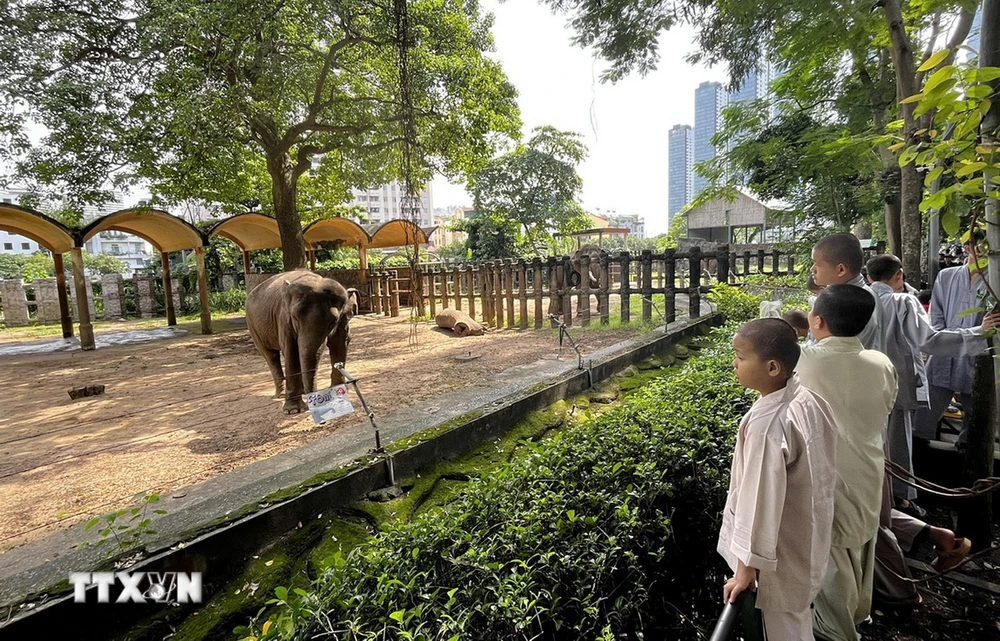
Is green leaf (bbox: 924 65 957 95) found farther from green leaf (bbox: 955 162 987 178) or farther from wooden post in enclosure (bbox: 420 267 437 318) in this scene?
wooden post in enclosure (bbox: 420 267 437 318)

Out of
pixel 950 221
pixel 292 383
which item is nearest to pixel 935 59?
pixel 950 221

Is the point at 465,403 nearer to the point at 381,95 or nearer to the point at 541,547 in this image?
the point at 541,547

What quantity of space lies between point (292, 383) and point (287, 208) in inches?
291

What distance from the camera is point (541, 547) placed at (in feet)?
5.62

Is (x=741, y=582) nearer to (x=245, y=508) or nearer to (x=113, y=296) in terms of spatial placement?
(x=245, y=508)

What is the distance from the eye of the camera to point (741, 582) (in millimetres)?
1533

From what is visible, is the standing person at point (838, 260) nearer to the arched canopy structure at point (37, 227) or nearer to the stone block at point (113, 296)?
the arched canopy structure at point (37, 227)

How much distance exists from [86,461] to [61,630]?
322cm

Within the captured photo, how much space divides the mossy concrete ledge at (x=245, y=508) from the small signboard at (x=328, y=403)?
28 cm

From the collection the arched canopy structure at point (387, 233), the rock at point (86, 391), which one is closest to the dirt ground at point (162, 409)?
the rock at point (86, 391)

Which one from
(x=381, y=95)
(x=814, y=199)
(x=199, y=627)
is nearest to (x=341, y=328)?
(x=199, y=627)

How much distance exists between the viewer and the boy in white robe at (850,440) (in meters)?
2.02

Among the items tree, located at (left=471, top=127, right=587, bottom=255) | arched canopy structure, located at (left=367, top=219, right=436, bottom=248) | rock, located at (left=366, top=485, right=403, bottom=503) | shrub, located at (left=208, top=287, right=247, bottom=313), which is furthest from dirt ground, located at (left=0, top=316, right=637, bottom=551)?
tree, located at (left=471, top=127, right=587, bottom=255)

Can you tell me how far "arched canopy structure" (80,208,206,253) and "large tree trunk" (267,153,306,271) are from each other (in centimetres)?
293
